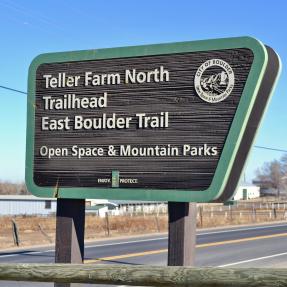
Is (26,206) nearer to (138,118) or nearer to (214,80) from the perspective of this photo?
(138,118)

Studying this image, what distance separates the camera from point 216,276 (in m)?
3.62

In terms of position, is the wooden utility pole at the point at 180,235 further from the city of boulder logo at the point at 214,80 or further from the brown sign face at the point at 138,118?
the city of boulder logo at the point at 214,80

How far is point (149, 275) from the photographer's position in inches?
148

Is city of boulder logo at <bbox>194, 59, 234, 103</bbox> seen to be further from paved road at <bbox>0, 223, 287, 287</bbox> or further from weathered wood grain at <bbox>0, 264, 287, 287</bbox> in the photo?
paved road at <bbox>0, 223, 287, 287</bbox>

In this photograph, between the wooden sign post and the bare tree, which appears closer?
the wooden sign post

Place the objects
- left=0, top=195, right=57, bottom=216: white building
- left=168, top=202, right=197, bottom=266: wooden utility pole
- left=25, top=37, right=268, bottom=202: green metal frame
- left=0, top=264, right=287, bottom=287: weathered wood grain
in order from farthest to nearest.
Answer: left=0, top=195, right=57, bottom=216: white building, left=168, top=202, right=197, bottom=266: wooden utility pole, left=25, top=37, right=268, bottom=202: green metal frame, left=0, top=264, right=287, bottom=287: weathered wood grain

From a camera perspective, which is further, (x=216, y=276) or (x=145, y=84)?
(x=145, y=84)

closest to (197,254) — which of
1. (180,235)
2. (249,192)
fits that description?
(180,235)

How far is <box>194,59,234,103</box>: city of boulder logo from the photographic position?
465 cm

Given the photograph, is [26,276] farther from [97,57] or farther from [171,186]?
[97,57]

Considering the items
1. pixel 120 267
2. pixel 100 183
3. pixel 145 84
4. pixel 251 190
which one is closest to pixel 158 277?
pixel 120 267

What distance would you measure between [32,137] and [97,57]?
3.40ft

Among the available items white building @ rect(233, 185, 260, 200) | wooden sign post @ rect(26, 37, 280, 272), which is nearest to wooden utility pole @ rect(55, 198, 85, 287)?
wooden sign post @ rect(26, 37, 280, 272)

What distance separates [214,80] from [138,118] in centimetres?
79
